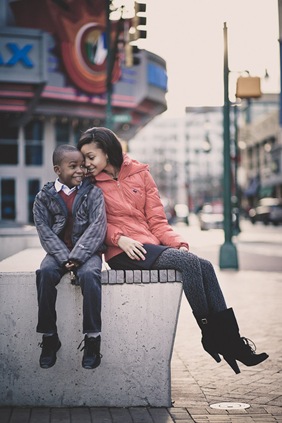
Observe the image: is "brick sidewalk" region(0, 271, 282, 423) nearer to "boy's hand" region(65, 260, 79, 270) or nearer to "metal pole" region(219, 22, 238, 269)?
"boy's hand" region(65, 260, 79, 270)

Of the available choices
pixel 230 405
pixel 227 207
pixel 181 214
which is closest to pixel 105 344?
pixel 230 405

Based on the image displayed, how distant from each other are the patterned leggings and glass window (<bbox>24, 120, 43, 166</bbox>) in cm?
3022

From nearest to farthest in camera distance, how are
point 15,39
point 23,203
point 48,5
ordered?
point 15,39 < point 48,5 < point 23,203

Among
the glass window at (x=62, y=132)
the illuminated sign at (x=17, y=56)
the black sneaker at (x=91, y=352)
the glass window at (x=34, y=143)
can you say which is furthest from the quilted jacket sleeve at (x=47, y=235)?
the glass window at (x=62, y=132)

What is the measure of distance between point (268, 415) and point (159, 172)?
4896 inches

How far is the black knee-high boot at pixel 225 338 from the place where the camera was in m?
5.23

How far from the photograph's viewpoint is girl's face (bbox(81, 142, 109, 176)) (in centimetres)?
551

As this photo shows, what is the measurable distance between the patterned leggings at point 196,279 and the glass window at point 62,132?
102 feet

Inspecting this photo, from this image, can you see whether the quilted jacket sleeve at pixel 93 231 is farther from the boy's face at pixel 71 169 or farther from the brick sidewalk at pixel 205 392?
the brick sidewalk at pixel 205 392

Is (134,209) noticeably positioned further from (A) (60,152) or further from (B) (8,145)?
(B) (8,145)

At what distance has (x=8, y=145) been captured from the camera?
34.6 metres

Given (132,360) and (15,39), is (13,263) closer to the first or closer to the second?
(132,360)

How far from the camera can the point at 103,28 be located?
106 feet

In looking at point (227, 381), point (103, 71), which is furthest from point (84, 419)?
point (103, 71)
